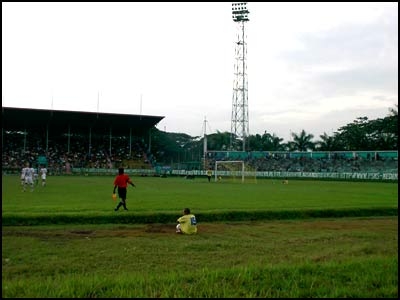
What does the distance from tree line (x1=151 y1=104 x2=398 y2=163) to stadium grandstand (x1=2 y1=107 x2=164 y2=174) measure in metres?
8.08

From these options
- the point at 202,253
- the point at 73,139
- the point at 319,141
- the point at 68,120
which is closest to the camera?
the point at 202,253

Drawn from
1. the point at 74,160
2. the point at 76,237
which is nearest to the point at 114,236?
the point at 76,237

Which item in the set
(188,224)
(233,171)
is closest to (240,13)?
(233,171)

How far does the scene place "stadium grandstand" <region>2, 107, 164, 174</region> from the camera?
231 ft

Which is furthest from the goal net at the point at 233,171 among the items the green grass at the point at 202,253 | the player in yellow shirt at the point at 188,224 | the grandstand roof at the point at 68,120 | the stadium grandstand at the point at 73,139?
the player in yellow shirt at the point at 188,224

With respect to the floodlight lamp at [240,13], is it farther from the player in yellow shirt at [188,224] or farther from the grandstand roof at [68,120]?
the player in yellow shirt at [188,224]

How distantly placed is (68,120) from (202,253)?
216 ft

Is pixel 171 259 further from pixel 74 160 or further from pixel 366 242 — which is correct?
pixel 74 160

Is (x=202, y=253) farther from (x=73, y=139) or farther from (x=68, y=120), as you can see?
(x=73, y=139)

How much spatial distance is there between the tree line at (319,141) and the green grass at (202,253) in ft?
220

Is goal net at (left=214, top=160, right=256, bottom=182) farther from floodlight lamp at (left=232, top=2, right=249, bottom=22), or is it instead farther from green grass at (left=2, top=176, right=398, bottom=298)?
green grass at (left=2, top=176, right=398, bottom=298)

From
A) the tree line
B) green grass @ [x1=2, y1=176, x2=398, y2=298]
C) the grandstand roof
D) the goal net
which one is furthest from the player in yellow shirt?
the tree line

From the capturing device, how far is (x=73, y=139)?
80.6 m

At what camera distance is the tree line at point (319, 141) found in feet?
292
